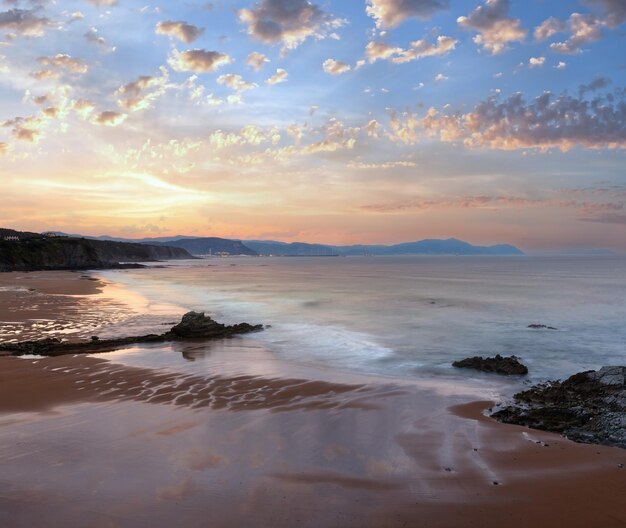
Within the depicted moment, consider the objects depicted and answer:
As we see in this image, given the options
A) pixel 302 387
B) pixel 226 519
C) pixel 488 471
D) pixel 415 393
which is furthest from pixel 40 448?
pixel 415 393

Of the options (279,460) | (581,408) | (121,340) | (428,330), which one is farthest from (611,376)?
(121,340)

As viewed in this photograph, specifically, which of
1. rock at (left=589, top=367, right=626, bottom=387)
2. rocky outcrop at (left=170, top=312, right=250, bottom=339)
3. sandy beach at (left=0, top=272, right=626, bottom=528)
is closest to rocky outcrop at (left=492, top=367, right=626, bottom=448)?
rock at (left=589, top=367, right=626, bottom=387)

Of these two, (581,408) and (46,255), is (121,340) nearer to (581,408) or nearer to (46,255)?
(581,408)

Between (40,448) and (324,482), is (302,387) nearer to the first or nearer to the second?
(324,482)

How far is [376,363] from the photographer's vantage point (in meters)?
16.5

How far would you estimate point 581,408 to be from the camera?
9.76m

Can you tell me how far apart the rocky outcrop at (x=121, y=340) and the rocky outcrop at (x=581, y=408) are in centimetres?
1355

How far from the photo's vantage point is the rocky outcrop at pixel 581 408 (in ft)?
28.2

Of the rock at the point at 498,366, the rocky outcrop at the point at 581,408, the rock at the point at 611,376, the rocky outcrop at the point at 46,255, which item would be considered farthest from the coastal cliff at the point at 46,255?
the rock at the point at 611,376

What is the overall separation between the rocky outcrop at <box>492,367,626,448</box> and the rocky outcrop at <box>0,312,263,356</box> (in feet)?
44.4

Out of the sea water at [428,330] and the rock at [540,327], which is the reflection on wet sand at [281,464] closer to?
the sea water at [428,330]

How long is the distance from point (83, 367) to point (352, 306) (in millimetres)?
26640

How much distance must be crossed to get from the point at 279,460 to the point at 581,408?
718 centimetres

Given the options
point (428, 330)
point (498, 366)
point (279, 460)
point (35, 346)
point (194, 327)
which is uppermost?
point (194, 327)
